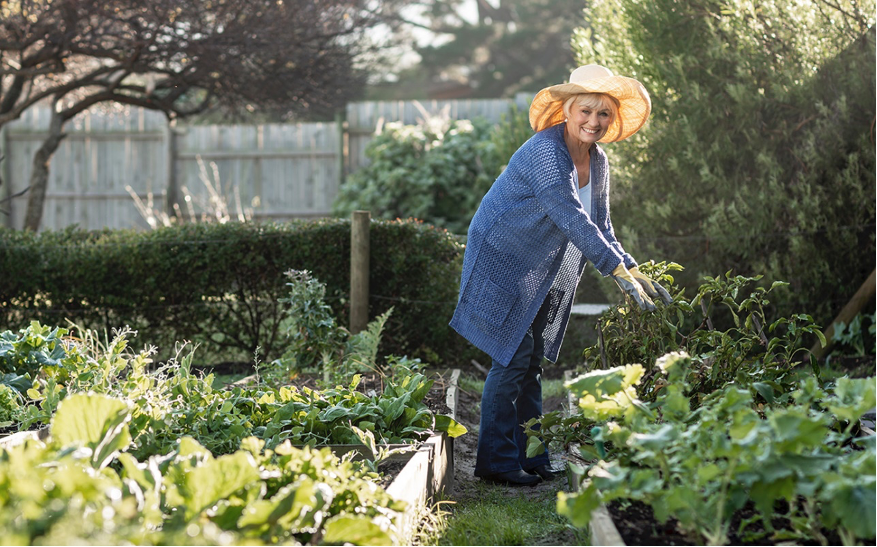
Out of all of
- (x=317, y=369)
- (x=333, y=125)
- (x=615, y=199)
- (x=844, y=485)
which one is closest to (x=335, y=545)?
(x=844, y=485)

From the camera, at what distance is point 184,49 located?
24.9ft

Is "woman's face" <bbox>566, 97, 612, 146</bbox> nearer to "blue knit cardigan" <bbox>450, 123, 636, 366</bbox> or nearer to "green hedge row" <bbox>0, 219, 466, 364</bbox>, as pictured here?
"blue knit cardigan" <bbox>450, 123, 636, 366</bbox>

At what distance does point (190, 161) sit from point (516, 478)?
9402mm

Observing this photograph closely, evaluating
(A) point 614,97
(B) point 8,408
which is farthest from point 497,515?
(B) point 8,408

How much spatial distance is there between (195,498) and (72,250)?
4.51 m

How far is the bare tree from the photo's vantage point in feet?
23.4

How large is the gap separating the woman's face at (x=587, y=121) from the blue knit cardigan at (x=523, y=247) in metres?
0.07

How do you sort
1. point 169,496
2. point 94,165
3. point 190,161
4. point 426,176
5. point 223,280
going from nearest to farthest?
point 169,496
point 223,280
point 426,176
point 190,161
point 94,165

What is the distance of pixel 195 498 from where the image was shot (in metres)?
1.57

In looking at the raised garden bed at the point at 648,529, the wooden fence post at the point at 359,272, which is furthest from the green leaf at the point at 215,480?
the wooden fence post at the point at 359,272

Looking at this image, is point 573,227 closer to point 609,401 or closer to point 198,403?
point 609,401

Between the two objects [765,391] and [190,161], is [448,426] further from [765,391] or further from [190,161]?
[190,161]

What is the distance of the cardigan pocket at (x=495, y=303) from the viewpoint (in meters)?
3.09

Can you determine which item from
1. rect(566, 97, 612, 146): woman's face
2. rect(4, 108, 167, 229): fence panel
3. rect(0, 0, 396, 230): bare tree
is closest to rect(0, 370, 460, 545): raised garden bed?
rect(566, 97, 612, 146): woman's face
